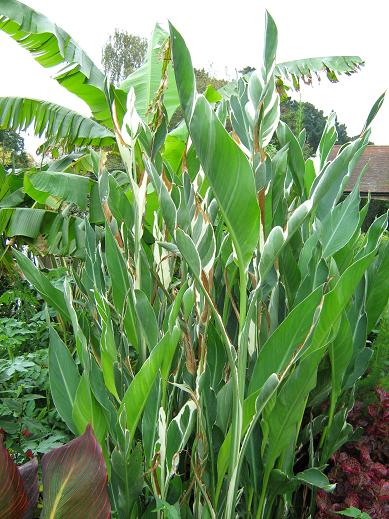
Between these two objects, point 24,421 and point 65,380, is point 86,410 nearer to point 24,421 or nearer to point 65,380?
point 65,380

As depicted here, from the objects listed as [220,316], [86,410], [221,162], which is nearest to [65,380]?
[86,410]

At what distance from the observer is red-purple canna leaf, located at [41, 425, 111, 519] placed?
1121 mm

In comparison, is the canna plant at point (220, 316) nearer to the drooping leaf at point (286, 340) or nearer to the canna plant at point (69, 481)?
the drooping leaf at point (286, 340)

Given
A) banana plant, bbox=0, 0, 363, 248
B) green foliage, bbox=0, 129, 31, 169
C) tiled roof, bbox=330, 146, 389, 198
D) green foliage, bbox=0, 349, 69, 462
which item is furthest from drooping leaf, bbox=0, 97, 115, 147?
tiled roof, bbox=330, 146, 389, 198

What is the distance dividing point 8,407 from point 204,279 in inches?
44.8

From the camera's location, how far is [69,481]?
1121mm

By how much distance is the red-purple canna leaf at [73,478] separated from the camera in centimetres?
112

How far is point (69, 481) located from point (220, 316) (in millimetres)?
629

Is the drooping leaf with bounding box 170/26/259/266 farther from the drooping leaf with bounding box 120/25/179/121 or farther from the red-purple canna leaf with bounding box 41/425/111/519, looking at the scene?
the drooping leaf with bounding box 120/25/179/121

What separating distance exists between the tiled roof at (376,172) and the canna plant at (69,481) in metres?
22.0

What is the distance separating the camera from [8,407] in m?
2.12

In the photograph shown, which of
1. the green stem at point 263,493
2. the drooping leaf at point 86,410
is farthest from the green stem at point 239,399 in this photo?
the drooping leaf at point 86,410

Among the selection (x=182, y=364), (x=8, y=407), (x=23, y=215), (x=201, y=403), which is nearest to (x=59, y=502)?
(x=201, y=403)

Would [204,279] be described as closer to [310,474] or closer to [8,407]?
[310,474]
